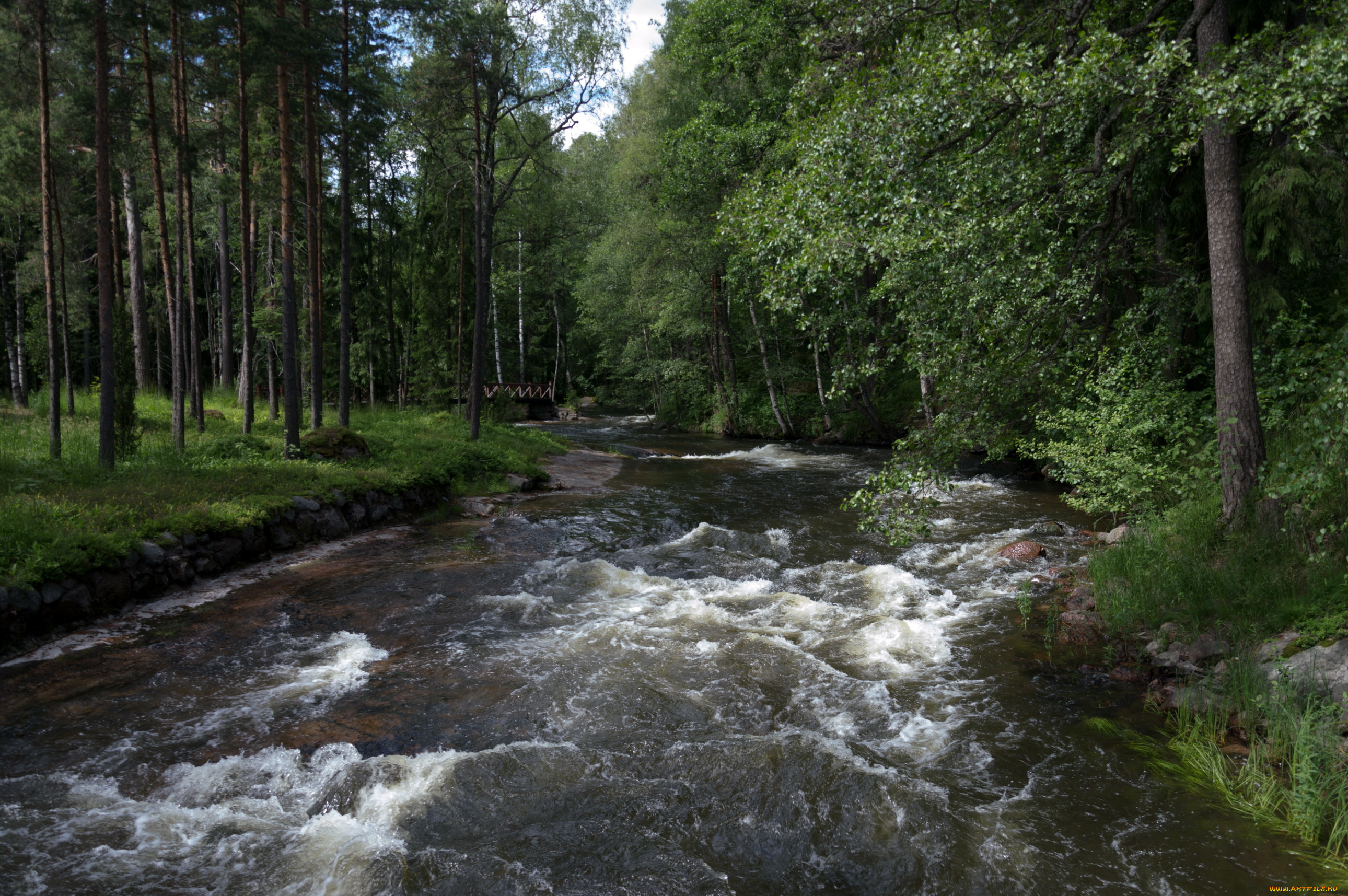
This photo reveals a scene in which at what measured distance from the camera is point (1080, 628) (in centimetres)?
709

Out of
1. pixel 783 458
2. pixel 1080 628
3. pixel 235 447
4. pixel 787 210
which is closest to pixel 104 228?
pixel 235 447

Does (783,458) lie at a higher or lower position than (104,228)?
lower

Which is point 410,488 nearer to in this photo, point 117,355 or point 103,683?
point 117,355

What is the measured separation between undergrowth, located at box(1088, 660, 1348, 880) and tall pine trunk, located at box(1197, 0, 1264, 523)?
2211mm

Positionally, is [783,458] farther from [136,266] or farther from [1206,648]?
[136,266]

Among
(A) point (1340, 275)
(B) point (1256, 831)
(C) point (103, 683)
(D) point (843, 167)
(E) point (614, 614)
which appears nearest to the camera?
(B) point (1256, 831)

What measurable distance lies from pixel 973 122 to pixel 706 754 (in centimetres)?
609

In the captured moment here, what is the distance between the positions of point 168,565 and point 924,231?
32.0 feet

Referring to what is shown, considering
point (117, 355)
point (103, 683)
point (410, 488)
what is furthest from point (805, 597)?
point (117, 355)

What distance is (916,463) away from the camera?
23.5 ft

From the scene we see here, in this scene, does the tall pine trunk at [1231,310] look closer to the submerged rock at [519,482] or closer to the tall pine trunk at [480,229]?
the submerged rock at [519,482]

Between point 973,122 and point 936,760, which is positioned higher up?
point 973,122

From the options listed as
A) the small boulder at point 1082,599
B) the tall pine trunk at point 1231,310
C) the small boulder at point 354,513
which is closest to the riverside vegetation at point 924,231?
the tall pine trunk at point 1231,310

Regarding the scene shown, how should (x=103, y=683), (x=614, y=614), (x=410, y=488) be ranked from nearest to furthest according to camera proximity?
(x=103, y=683), (x=614, y=614), (x=410, y=488)
